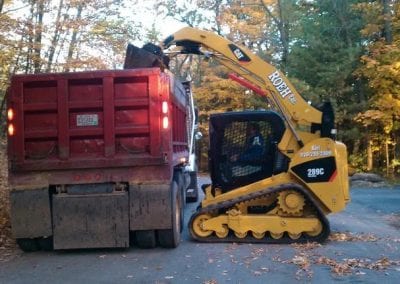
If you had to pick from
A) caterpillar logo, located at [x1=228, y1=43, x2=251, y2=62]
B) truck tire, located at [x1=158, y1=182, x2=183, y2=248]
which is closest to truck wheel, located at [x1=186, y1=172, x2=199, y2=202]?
caterpillar logo, located at [x1=228, y1=43, x2=251, y2=62]

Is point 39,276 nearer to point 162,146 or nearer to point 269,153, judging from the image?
point 162,146

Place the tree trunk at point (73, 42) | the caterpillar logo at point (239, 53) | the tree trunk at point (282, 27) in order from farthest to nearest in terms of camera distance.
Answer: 1. the tree trunk at point (282, 27)
2. the tree trunk at point (73, 42)
3. the caterpillar logo at point (239, 53)

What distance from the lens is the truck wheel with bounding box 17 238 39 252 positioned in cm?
811

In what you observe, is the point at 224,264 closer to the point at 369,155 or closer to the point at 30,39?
the point at 30,39

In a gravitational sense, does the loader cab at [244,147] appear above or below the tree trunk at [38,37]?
below

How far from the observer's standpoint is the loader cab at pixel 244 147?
942 cm

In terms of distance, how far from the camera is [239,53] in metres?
9.56

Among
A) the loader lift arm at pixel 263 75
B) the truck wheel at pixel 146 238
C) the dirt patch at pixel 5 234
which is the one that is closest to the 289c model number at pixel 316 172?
the loader lift arm at pixel 263 75

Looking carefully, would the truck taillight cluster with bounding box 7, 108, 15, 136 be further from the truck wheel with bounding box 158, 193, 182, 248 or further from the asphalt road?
the truck wheel with bounding box 158, 193, 182, 248

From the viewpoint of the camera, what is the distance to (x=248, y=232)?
8.88 metres

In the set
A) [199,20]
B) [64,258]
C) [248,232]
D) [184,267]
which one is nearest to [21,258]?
[64,258]

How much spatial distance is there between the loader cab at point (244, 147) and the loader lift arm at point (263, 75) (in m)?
0.28

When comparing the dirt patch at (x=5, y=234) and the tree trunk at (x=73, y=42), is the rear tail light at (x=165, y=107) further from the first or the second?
the tree trunk at (x=73, y=42)

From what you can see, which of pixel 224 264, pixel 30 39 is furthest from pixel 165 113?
pixel 30 39
